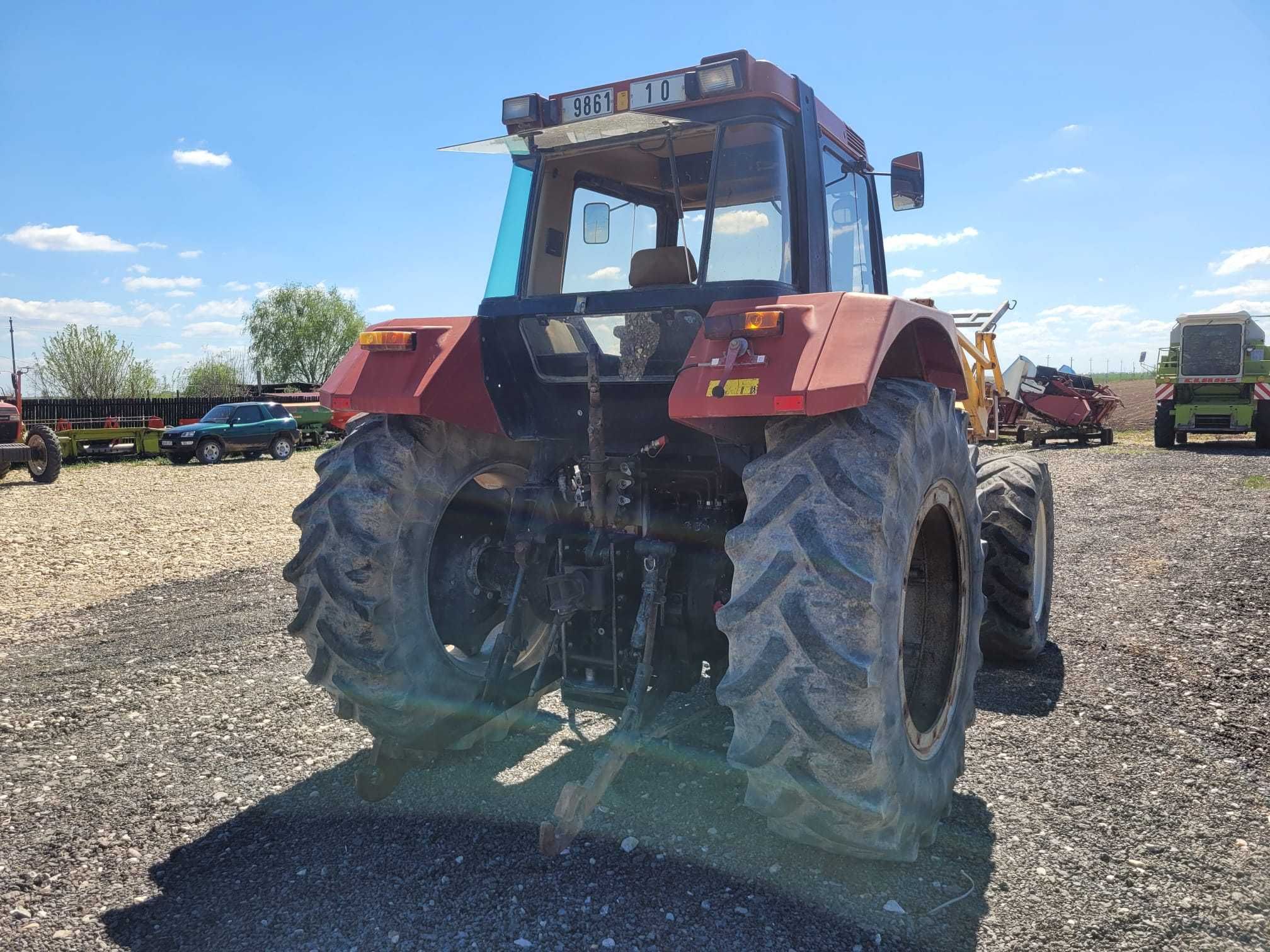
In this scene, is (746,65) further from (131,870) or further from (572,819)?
(131,870)

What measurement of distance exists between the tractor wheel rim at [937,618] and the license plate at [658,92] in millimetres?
1824

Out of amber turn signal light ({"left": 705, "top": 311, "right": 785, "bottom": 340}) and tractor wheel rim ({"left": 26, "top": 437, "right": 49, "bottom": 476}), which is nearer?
amber turn signal light ({"left": 705, "top": 311, "right": 785, "bottom": 340})

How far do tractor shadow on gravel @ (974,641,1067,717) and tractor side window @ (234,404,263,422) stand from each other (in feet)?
77.8

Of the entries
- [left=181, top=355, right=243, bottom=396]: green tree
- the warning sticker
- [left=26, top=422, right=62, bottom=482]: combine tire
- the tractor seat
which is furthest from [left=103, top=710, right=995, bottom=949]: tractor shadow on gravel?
[left=181, top=355, right=243, bottom=396]: green tree

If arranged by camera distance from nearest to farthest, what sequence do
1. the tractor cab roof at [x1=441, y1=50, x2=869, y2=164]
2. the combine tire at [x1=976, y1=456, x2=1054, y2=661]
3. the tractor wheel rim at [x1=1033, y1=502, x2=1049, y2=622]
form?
the tractor cab roof at [x1=441, y1=50, x2=869, y2=164], the combine tire at [x1=976, y1=456, x2=1054, y2=661], the tractor wheel rim at [x1=1033, y1=502, x2=1049, y2=622]

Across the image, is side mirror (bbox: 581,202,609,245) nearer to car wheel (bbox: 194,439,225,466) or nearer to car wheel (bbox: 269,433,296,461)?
car wheel (bbox: 194,439,225,466)

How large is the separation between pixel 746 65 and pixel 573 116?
28.6 inches

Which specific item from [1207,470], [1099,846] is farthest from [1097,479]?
[1099,846]

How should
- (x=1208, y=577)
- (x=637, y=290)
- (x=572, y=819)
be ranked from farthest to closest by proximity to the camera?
1. (x=1208, y=577)
2. (x=637, y=290)
3. (x=572, y=819)

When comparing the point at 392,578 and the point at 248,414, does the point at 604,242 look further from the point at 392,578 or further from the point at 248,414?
the point at 248,414

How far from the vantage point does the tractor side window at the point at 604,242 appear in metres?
4.03

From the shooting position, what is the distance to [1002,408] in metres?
20.0

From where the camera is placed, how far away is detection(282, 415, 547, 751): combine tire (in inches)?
139

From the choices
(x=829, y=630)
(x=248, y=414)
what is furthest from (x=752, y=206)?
(x=248, y=414)
